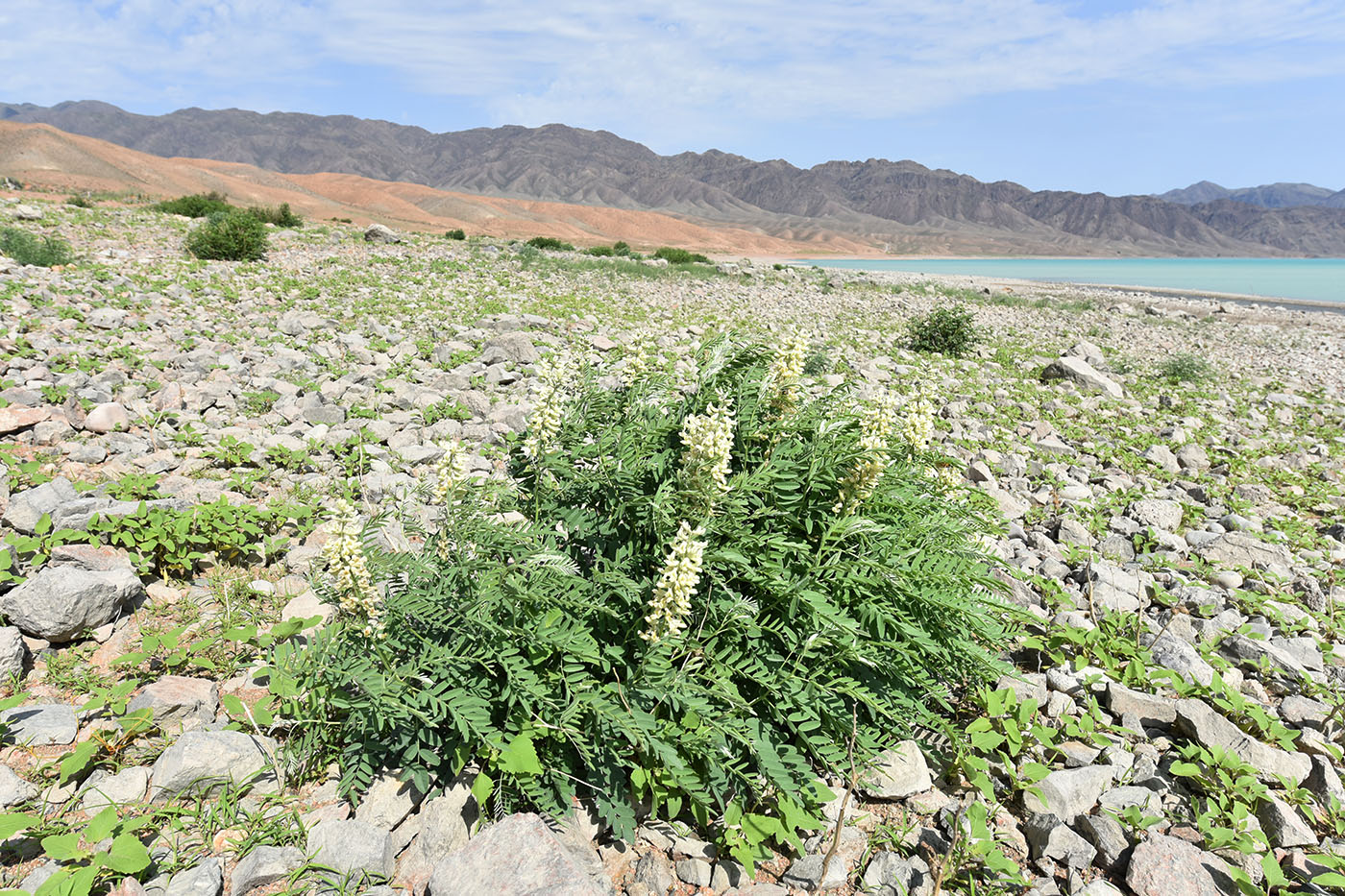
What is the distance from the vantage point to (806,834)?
10.5 feet

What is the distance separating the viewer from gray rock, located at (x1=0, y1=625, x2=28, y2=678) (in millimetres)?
3770

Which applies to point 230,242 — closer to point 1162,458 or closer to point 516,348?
point 516,348

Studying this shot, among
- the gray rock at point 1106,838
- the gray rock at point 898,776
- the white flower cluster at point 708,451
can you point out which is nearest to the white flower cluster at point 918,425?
the white flower cluster at point 708,451

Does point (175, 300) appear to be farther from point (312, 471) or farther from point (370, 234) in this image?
point (370, 234)

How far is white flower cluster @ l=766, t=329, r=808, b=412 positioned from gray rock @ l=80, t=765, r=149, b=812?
3.57m

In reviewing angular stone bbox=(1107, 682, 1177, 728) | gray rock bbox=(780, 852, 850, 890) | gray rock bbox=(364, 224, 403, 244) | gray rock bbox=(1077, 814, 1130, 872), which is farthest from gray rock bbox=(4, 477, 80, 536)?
gray rock bbox=(364, 224, 403, 244)

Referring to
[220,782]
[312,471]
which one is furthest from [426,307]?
[220,782]

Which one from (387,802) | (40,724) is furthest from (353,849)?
(40,724)

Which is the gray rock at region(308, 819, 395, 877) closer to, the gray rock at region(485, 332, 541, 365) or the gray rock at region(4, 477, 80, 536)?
Answer: the gray rock at region(4, 477, 80, 536)

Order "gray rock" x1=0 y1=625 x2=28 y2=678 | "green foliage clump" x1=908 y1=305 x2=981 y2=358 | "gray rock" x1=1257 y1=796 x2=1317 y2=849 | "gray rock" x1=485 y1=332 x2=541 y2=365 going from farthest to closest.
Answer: "green foliage clump" x1=908 y1=305 x2=981 y2=358
"gray rock" x1=485 y1=332 x2=541 y2=365
"gray rock" x1=0 y1=625 x2=28 y2=678
"gray rock" x1=1257 y1=796 x2=1317 y2=849

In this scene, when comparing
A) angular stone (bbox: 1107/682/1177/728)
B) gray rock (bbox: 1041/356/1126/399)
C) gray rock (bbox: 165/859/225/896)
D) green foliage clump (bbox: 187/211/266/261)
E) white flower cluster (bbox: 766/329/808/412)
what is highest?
green foliage clump (bbox: 187/211/266/261)

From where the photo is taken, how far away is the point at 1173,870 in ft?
9.88

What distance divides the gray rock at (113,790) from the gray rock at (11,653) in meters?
1.16

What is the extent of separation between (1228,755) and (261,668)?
530cm
